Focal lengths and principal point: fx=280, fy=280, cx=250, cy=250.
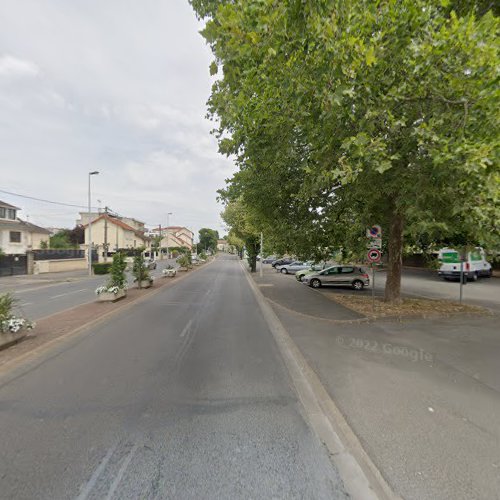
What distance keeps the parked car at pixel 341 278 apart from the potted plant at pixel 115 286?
11.6 metres

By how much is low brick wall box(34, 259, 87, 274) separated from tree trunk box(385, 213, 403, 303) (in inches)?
1243

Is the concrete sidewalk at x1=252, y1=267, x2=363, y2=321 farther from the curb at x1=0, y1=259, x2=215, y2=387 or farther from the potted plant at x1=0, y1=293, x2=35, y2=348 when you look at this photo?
the potted plant at x1=0, y1=293, x2=35, y2=348

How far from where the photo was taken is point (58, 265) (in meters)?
30.7

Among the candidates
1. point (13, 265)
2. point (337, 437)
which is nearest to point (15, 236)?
point (13, 265)

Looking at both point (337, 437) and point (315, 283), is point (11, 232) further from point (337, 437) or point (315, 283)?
point (337, 437)

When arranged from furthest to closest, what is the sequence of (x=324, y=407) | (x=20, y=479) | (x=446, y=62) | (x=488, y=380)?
(x=488, y=380) → (x=446, y=62) → (x=324, y=407) → (x=20, y=479)

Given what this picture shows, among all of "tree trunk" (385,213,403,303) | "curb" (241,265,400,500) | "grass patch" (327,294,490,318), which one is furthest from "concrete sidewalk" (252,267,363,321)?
"curb" (241,265,400,500)

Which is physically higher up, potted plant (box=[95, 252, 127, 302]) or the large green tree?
the large green tree

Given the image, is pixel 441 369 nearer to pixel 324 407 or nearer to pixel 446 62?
pixel 324 407

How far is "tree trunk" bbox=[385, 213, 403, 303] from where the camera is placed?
10.7m

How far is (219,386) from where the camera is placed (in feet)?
14.7

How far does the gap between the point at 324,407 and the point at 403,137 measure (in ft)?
18.1

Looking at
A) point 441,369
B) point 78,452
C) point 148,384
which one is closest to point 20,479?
point 78,452

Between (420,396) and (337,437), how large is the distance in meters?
1.68
